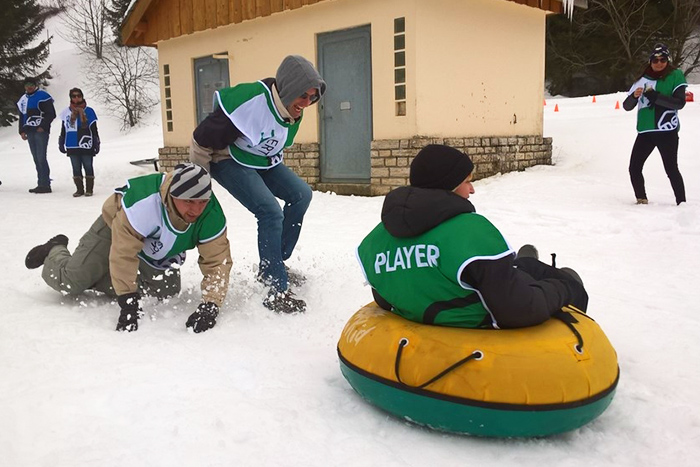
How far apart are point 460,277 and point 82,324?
7.87ft

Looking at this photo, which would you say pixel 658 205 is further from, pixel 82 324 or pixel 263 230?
pixel 82 324

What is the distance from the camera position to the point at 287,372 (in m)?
2.89

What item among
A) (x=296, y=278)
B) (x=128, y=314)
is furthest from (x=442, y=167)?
(x=296, y=278)

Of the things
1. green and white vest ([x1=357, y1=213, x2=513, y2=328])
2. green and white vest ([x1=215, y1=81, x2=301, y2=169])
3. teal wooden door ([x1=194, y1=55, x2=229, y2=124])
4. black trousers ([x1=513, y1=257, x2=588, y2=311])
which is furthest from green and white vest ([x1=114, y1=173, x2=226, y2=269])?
teal wooden door ([x1=194, y1=55, x2=229, y2=124])

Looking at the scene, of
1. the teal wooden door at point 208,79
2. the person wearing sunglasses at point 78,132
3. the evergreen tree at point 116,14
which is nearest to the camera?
the person wearing sunglasses at point 78,132

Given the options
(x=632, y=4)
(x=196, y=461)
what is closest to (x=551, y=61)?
(x=632, y=4)

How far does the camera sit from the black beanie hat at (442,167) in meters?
2.33

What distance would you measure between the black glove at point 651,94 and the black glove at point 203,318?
569 cm

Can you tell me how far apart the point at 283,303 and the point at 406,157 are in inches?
208

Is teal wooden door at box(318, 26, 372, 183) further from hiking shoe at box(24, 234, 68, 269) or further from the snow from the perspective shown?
hiking shoe at box(24, 234, 68, 269)

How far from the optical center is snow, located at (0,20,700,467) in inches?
84.5

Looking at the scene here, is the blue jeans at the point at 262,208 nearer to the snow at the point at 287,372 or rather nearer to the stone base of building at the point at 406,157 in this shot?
the snow at the point at 287,372

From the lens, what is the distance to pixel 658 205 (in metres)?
6.92

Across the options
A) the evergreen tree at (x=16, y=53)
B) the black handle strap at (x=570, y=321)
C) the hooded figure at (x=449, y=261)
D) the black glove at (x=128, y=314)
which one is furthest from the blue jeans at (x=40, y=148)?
the evergreen tree at (x=16, y=53)
